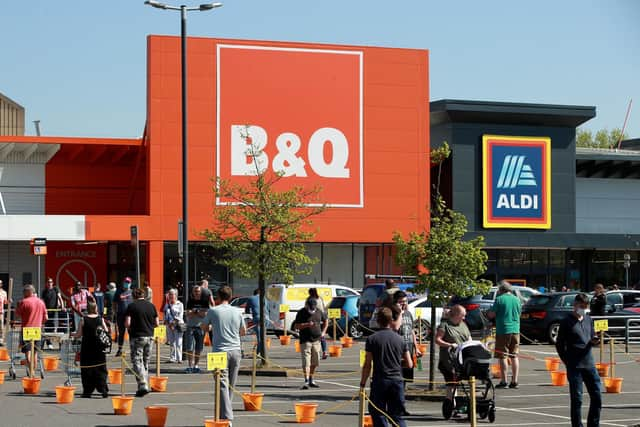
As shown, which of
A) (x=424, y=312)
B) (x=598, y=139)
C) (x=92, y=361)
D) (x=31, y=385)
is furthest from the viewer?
(x=598, y=139)

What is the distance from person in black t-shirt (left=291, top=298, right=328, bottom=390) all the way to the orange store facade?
22334mm

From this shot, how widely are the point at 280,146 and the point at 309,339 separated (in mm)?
23976

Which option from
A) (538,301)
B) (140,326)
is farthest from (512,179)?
(140,326)

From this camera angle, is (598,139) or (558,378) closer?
(558,378)

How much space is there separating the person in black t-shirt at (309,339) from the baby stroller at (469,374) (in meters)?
4.62

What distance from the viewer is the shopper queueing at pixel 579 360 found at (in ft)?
45.9

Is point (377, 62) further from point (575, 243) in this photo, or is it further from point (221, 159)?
point (575, 243)

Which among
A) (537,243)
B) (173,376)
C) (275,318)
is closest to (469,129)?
(537,243)

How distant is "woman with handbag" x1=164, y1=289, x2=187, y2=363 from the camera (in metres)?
25.2

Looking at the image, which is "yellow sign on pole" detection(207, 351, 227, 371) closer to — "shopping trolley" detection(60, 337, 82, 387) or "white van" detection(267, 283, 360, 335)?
"shopping trolley" detection(60, 337, 82, 387)

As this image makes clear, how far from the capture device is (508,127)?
5116cm

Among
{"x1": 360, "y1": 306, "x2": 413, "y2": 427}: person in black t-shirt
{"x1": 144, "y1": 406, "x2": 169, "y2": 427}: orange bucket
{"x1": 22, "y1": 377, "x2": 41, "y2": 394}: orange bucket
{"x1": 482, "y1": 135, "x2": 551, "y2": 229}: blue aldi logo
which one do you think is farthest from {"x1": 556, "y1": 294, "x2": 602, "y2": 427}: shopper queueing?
{"x1": 482, "y1": 135, "x2": 551, "y2": 229}: blue aldi logo

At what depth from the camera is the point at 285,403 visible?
18.1 m

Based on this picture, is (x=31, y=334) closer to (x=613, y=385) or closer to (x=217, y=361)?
(x=217, y=361)
